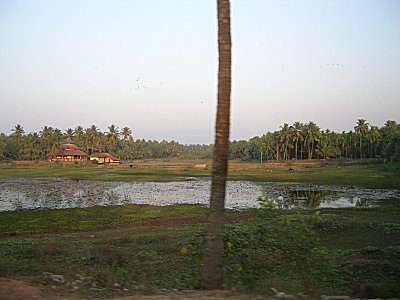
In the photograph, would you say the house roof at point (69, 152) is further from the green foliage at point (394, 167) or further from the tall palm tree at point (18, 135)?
the green foliage at point (394, 167)

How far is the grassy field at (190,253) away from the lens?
290 inches

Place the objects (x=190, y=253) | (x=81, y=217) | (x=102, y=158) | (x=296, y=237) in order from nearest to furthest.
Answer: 1. (x=296, y=237)
2. (x=190, y=253)
3. (x=81, y=217)
4. (x=102, y=158)

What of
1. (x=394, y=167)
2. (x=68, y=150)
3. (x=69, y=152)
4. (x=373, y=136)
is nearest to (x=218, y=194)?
(x=394, y=167)

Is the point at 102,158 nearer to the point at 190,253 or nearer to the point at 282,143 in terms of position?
the point at 282,143

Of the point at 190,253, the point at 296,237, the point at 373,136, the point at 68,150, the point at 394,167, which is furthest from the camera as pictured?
the point at 68,150

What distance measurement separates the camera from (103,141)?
394 feet

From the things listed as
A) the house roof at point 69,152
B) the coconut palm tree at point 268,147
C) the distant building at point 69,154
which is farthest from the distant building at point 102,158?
the coconut palm tree at point 268,147

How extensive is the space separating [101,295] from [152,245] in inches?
305

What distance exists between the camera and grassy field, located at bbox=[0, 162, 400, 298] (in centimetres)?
738

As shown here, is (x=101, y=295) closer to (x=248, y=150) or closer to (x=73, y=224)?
(x=73, y=224)

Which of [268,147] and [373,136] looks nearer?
[373,136]

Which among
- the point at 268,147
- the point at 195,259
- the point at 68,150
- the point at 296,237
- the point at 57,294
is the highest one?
the point at 268,147

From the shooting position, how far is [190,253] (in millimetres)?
12352

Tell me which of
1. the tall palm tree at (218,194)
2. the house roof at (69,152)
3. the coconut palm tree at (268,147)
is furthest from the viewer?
the coconut palm tree at (268,147)
